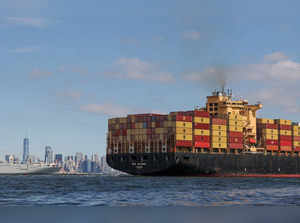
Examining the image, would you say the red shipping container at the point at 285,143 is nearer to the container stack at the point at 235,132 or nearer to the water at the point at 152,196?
the container stack at the point at 235,132

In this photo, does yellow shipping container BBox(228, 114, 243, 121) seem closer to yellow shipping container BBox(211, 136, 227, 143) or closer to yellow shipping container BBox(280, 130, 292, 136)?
yellow shipping container BBox(211, 136, 227, 143)

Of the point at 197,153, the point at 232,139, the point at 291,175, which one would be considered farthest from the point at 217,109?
the point at 291,175

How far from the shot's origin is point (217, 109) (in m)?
143

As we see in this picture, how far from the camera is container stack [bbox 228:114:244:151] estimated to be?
443 feet

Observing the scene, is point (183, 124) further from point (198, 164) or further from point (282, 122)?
point (282, 122)

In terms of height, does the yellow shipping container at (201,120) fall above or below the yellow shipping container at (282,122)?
below

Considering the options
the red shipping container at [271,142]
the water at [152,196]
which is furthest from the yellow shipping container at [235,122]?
the water at [152,196]

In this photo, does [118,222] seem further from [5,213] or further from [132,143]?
[132,143]

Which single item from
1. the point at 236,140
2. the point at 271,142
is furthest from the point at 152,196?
the point at 271,142

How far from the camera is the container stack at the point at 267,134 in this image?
144625 millimetres

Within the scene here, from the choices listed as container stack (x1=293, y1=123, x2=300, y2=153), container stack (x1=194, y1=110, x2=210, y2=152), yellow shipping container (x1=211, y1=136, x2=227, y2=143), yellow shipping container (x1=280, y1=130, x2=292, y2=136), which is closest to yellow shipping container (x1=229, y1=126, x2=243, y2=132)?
yellow shipping container (x1=211, y1=136, x2=227, y2=143)

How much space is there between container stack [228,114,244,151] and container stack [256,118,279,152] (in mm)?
9907

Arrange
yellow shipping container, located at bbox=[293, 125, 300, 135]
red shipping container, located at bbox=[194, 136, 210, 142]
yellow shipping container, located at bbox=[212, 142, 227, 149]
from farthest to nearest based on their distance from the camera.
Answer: yellow shipping container, located at bbox=[293, 125, 300, 135], yellow shipping container, located at bbox=[212, 142, 227, 149], red shipping container, located at bbox=[194, 136, 210, 142]

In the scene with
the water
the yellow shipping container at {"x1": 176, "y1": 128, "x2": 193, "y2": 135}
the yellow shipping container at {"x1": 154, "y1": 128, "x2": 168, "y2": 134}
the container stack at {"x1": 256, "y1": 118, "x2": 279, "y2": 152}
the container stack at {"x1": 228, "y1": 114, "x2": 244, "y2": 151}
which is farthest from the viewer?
the container stack at {"x1": 256, "y1": 118, "x2": 279, "y2": 152}
